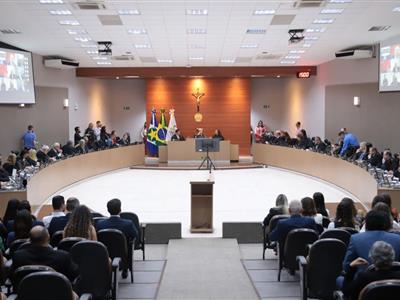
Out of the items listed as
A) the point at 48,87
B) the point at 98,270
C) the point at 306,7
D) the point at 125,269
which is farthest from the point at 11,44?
the point at 98,270

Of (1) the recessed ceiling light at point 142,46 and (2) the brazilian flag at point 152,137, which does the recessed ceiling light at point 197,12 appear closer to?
(1) the recessed ceiling light at point 142,46

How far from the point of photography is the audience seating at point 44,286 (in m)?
4.15

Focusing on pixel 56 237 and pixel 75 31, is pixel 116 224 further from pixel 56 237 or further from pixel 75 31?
pixel 75 31

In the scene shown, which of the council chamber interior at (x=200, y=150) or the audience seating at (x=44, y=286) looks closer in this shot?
the audience seating at (x=44, y=286)

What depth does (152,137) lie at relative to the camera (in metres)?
25.8

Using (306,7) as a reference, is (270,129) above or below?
below

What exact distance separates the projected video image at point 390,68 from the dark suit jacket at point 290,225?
944 centimetres

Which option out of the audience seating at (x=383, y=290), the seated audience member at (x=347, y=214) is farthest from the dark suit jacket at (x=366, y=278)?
the seated audience member at (x=347, y=214)

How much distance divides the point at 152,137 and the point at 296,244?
1958 cm

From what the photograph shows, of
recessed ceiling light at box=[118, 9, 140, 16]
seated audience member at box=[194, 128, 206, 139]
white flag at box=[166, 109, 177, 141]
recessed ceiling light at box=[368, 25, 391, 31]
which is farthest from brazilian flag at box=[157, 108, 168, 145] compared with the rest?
recessed ceiling light at box=[118, 9, 140, 16]

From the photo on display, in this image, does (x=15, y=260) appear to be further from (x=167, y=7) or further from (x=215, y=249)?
(x=167, y=7)

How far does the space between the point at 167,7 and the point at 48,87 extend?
11506 mm

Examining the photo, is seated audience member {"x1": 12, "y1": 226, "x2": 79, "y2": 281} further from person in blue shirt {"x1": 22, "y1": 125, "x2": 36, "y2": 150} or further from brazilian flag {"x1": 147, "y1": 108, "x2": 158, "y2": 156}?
brazilian flag {"x1": 147, "y1": 108, "x2": 158, "y2": 156}

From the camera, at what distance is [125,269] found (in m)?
6.93
